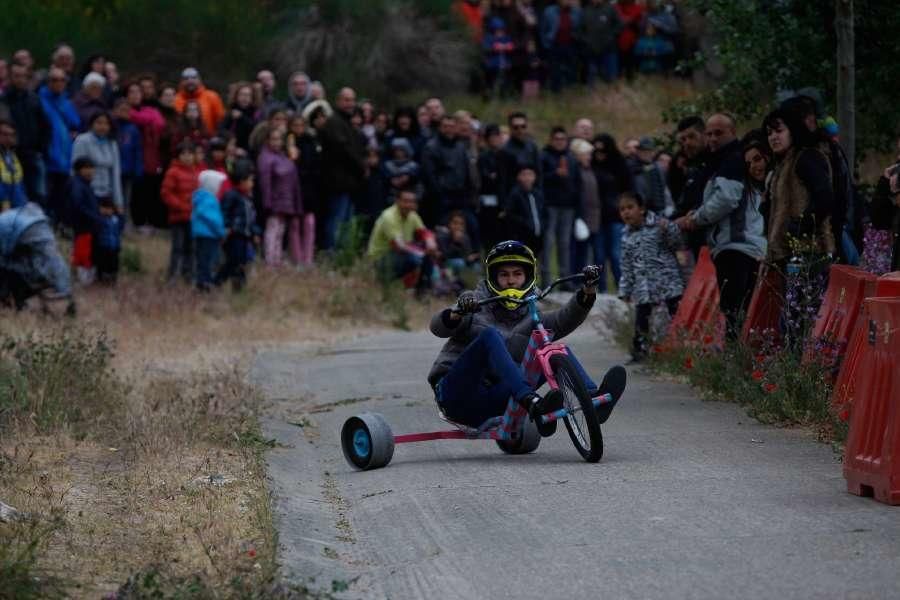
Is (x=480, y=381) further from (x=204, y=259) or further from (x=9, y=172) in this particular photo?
(x=204, y=259)

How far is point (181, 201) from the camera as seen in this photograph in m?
22.9

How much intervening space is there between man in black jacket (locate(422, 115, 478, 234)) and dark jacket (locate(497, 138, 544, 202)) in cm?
66

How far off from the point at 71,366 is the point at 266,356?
5.39 meters

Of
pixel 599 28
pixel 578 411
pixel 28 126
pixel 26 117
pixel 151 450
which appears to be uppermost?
pixel 599 28

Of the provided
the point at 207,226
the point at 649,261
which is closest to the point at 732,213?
the point at 649,261

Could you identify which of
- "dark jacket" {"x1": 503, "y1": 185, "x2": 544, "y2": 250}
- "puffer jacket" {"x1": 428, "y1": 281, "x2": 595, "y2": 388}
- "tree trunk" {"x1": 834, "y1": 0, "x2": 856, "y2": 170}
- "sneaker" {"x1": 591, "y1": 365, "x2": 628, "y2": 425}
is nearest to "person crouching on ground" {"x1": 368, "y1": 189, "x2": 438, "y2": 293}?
"dark jacket" {"x1": 503, "y1": 185, "x2": 544, "y2": 250}

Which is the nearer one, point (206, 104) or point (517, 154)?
point (517, 154)

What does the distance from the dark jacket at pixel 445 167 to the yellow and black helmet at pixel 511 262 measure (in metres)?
13.3

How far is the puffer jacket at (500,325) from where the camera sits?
11156mm

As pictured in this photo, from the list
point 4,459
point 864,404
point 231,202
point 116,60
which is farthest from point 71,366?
point 116,60

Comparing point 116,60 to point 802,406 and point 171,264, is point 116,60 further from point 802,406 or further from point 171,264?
point 802,406

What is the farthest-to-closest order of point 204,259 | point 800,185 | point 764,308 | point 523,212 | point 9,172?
1. point 523,212
2. point 204,259
3. point 9,172
4. point 764,308
5. point 800,185

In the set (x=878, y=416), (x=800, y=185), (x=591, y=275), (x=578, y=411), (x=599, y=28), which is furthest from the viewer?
(x=599, y=28)

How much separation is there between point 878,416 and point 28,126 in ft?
48.6
